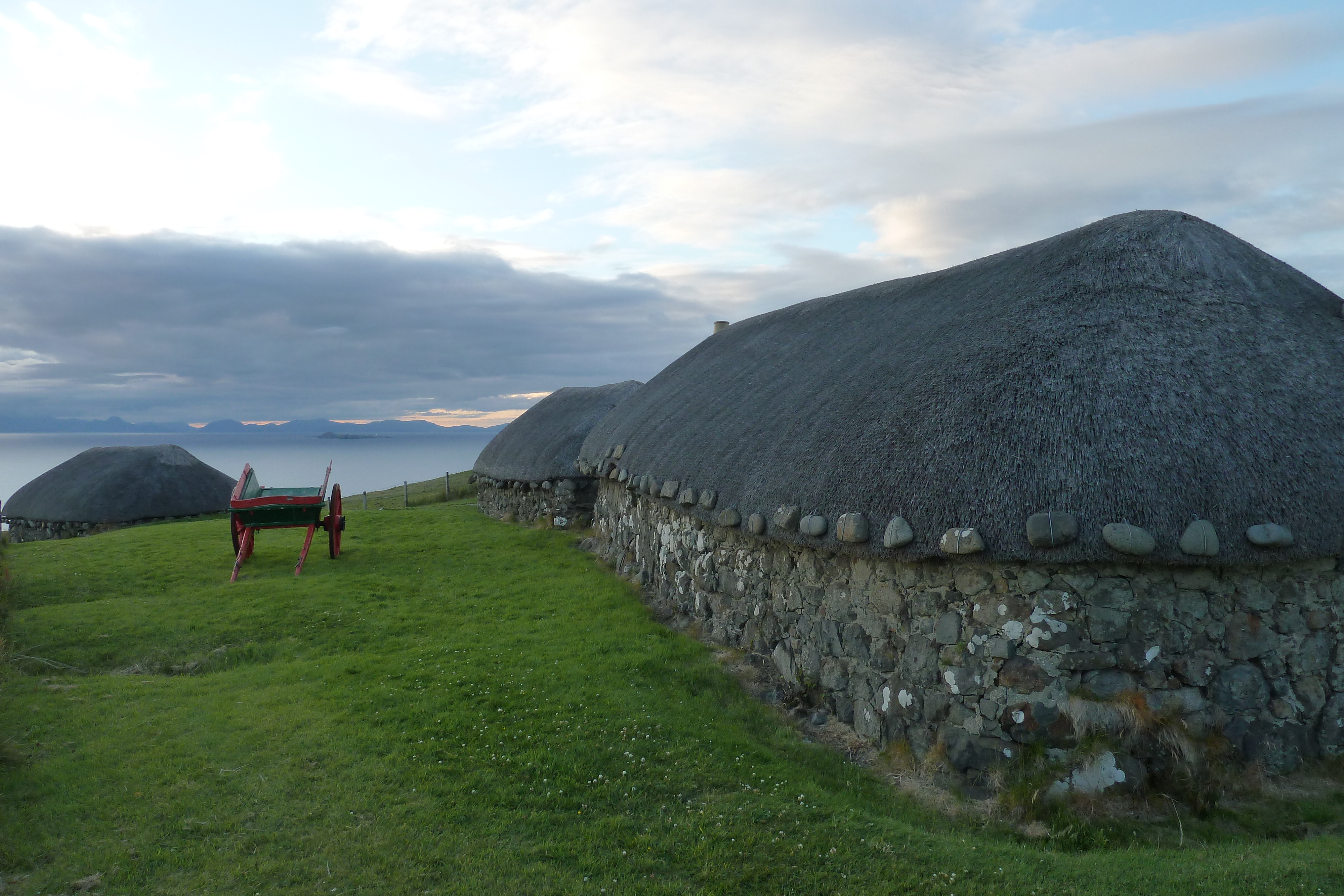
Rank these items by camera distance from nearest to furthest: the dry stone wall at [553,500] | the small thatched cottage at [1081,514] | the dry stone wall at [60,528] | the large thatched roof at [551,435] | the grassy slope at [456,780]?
the grassy slope at [456,780] → the small thatched cottage at [1081,514] → the dry stone wall at [553,500] → the large thatched roof at [551,435] → the dry stone wall at [60,528]

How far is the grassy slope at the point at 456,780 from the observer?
575 cm

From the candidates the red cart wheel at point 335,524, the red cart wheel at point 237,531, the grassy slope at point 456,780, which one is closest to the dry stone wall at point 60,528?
the red cart wheel at point 237,531

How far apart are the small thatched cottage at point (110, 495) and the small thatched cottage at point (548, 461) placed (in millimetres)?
11518

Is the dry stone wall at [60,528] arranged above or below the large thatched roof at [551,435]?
below

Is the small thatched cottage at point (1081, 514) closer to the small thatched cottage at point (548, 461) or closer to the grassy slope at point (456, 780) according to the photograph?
the grassy slope at point (456, 780)

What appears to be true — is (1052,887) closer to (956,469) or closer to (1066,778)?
(1066,778)

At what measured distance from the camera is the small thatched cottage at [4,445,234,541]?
2747cm

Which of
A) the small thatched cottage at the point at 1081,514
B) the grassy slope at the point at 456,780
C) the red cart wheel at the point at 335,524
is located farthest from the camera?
the red cart wheel at the point at 335,524

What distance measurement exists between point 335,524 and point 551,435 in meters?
7.45

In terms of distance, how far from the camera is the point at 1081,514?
7090 millimetres

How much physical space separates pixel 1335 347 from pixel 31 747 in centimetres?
1488

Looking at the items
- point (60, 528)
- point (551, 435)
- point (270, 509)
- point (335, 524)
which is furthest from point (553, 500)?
point (60, 528)

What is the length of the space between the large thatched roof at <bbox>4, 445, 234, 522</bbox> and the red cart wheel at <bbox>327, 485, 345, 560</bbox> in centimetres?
1446

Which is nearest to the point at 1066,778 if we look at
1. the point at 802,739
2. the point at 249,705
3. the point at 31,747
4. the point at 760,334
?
the point at 802,739
